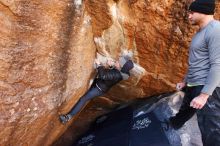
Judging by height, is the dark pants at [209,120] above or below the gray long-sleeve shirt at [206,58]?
below

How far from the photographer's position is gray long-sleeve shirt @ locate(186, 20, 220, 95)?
2756mm

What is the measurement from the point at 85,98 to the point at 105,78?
35 centimetres

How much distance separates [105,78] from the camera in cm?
424

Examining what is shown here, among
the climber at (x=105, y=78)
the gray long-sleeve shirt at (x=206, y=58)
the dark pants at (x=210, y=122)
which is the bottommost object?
the dark pants at (x=210, y=122)

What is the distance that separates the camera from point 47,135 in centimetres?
417

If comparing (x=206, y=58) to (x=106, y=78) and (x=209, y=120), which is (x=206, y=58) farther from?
(x=106, y=78)

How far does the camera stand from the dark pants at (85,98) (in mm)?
4297

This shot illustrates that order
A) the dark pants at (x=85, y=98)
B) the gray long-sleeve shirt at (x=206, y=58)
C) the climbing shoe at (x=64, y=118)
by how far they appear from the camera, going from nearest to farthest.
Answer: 1. the gray long-sleeve shirt at (x=206, y=58)
2. the climbing shoe at (x=64, y=118)
3. the dark pants at (x=85, y=98)

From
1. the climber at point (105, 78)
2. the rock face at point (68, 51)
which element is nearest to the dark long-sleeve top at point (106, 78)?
the climber at point (105, 78)

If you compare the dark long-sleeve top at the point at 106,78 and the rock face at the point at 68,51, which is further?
the dark long-sleeve top at the point at 106,78

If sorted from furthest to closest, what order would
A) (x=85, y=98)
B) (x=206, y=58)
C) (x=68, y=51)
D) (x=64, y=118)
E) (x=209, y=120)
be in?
(x=85, y=98)
(x=64, y=118)
(x=209, y=120)
(x=68, y=51)
(x=206, y=58)

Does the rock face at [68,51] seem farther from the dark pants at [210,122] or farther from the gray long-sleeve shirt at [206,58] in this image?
the gray long-sleeve shirt at [206,58]

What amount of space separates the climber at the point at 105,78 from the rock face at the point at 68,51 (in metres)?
0.08

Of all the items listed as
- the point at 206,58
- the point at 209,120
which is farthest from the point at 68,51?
the point at 209,120
